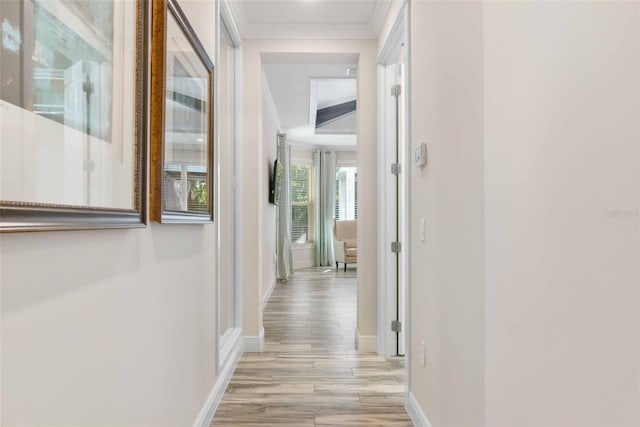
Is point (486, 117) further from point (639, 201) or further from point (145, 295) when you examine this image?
point (145, 295)

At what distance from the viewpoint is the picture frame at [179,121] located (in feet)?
4.20

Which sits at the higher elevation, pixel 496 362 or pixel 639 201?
pixel 639 201

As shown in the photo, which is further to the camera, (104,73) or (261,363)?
(261,363)

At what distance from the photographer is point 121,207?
3.46ft

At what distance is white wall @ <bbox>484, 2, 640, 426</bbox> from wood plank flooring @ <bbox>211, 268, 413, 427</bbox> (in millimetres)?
1121

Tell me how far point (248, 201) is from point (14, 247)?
2.45 metres

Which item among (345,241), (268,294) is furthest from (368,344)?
(345,241)

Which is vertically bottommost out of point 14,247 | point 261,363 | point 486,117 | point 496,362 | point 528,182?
point 261,363

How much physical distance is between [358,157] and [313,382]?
1.72 metres

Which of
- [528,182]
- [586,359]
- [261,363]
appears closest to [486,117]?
[528,182]

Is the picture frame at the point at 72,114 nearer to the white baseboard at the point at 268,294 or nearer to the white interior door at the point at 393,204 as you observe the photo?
the white interior door at the point at 393,204

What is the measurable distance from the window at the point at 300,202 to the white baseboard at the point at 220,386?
16.4 ft

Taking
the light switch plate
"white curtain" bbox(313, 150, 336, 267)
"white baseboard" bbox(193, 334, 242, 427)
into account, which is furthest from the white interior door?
"white curtain" bbox(313, 150, 336, 267)

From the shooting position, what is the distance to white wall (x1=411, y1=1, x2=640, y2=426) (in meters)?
0.75
